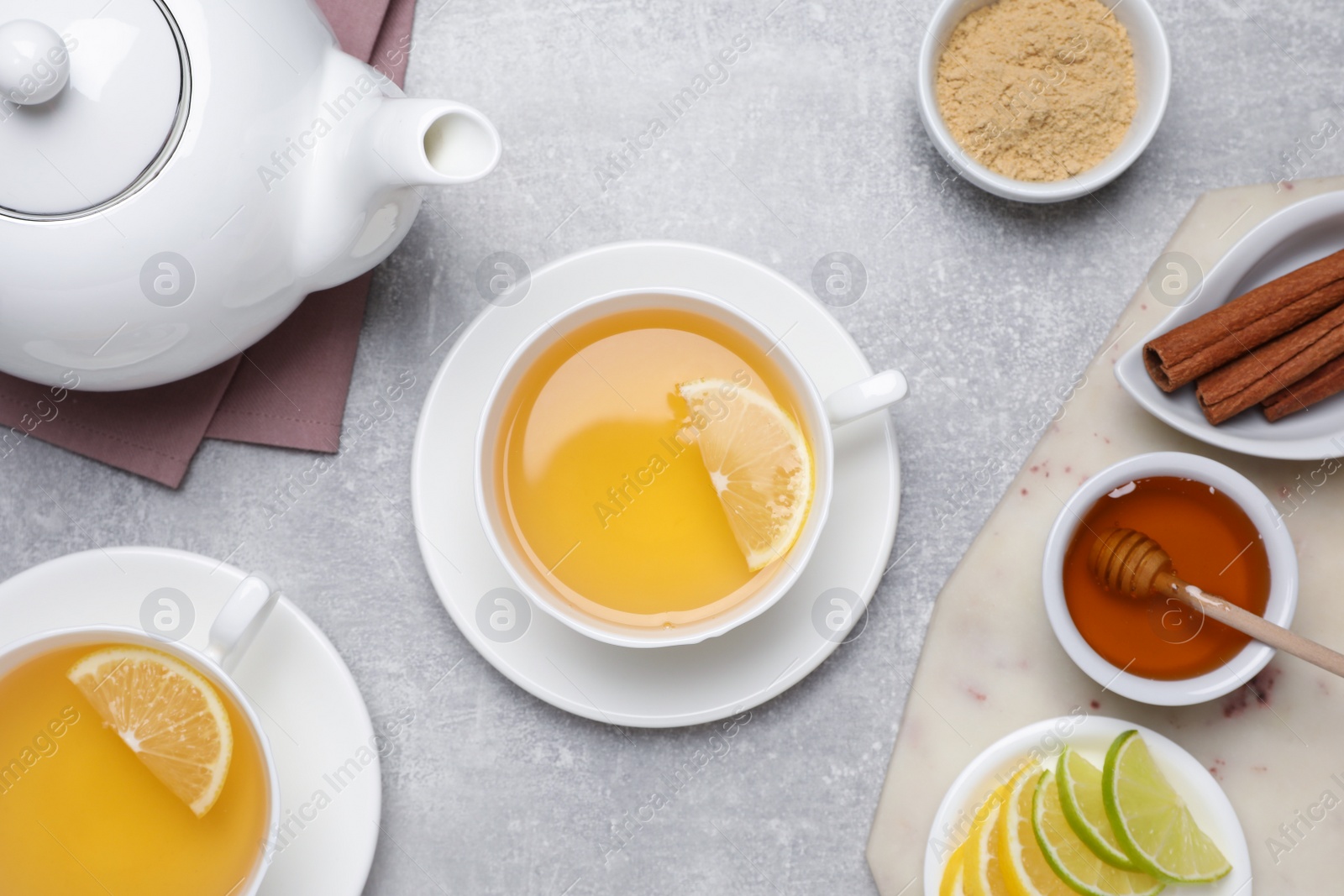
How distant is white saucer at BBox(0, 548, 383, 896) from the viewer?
105cm

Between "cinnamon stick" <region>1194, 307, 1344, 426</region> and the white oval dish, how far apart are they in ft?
0.10

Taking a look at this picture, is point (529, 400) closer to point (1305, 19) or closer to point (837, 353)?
point (837, 353)

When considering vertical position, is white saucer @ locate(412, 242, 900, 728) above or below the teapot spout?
below

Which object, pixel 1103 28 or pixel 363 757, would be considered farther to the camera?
pixel 1103 28

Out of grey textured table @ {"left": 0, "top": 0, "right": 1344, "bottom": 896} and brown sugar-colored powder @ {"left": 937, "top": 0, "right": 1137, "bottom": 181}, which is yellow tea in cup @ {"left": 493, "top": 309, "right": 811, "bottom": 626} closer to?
A: grey textured table @ {"left": 0, "top": 0, "right": 1344, "bottom": 896}

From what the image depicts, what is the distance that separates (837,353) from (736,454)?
0.57 feet

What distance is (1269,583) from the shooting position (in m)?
1.07

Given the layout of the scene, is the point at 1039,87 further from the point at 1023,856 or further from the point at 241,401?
the point at 241,401

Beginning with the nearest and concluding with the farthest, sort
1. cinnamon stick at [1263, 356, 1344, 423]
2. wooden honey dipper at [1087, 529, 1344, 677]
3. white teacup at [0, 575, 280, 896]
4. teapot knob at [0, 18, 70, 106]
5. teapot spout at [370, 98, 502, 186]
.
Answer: teapot knob at [0, 18, 70, 106]
teapot spout at [370, 98, 502, 186]
white teacup at [0, 575, 280, 896]
wooden honey dipper at [1087, 529, 1344, 677]
cinnamon stick at [1263, 356, 1344, 423]

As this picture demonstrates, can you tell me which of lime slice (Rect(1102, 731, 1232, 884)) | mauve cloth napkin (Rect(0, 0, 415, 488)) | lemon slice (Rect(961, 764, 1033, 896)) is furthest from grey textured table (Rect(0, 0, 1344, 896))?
lime slice (Rect(1102, 731, 1232, 884))

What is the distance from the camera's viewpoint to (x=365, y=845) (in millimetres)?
1058

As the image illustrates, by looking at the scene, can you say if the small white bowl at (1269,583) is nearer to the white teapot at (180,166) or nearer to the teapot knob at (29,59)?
the white teapot at (180,166)

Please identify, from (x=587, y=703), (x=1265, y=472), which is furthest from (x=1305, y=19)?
(x=587, y=703)

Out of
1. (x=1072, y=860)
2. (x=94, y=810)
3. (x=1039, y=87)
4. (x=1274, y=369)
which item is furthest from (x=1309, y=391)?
(x=94, y=810)
